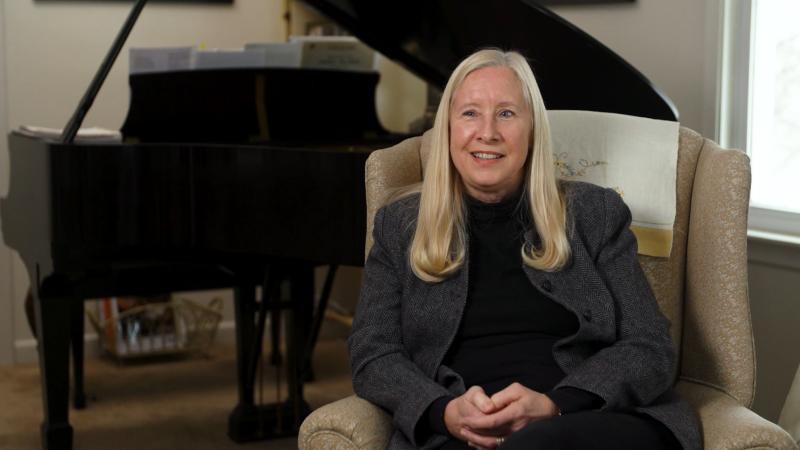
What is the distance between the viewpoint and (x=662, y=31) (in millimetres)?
A: 3367

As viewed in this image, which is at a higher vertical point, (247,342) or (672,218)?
(672,218)

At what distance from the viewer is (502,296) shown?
2.06 metres

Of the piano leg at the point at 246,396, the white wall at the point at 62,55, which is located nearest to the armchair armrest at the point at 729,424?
the piano leg at the point at 246,396

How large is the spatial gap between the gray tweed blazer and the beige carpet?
153 cm

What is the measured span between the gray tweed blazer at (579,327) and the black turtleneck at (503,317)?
32 millimetres

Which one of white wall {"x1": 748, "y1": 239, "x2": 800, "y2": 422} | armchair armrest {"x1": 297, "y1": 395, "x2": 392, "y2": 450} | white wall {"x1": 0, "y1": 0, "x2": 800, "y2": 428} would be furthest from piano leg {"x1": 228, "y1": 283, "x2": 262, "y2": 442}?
armchair armrest {"x1": 297, "y1": 395, "x2": 392, "y2": 450}

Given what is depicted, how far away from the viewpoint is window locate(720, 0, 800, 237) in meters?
3.01

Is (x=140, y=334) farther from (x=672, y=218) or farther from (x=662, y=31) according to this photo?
(x=672, y=218)

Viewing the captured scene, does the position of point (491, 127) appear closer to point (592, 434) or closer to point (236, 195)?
point (592, 434)

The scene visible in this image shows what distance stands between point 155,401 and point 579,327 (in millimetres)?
2337

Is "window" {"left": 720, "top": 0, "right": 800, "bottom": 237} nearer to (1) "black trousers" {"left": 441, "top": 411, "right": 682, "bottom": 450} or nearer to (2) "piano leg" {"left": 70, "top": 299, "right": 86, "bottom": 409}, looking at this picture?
(1) "black trousers" {"left": 441, "top": 411, "right": 682, "bottom": 450}

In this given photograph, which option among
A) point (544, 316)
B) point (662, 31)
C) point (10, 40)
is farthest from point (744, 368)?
point (10, 40)

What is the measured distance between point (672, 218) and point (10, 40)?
121 inches

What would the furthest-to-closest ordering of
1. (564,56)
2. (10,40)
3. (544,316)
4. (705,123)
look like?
(10,40), (705,123), (564,56), (544,316)
